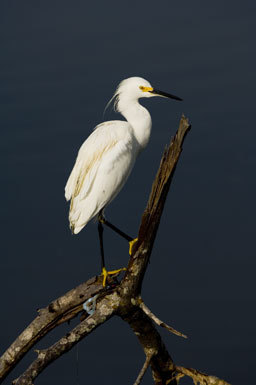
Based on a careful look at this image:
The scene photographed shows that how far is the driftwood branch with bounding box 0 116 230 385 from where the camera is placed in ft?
12.7

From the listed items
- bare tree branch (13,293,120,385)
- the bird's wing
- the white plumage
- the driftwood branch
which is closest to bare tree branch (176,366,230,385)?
the driftwood branch

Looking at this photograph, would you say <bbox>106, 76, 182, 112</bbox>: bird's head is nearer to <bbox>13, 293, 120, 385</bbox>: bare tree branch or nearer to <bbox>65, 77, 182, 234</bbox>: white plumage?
<bbox>65, 77, 182, 234</bbox>: white plumage

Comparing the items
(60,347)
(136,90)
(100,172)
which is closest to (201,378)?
(60,347)

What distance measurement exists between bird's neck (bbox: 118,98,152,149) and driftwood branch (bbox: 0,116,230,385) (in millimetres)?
889

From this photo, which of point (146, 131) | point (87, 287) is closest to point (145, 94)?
point (146, 131)

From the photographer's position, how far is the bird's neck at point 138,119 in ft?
15.5

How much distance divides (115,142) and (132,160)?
0.21m

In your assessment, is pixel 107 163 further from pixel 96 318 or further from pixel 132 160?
pixel 96 318

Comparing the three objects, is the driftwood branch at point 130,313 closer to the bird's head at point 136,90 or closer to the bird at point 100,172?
the bird at point 100,172

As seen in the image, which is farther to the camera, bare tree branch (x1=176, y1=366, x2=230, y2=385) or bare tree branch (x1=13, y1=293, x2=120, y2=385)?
bare tree branch (x1=176, y1=366, x2=230, y2=385)

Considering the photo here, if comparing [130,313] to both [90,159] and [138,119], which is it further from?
[138,119]

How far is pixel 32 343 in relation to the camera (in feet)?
13.9

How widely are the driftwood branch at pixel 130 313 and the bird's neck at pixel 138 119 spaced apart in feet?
2.92

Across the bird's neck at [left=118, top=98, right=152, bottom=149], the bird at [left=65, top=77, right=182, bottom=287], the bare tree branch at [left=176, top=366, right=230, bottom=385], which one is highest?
the bird's neck at [left=118, top=98, right=152, bottom=149]
